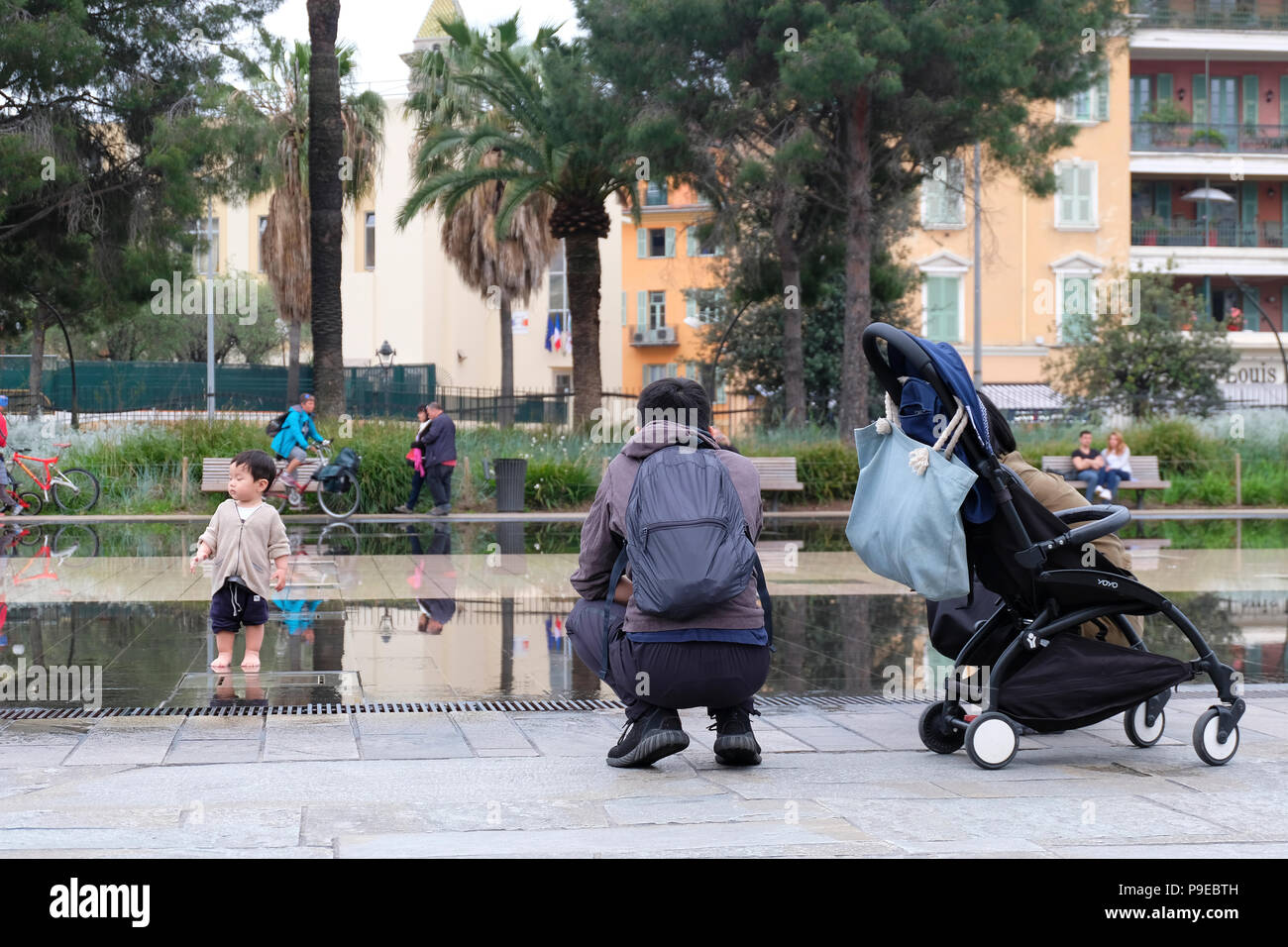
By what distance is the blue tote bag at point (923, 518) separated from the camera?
566cm

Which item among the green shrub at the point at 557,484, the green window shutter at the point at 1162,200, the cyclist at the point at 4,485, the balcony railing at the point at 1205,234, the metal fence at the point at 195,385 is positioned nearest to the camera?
the cyclist at the point at 4,485

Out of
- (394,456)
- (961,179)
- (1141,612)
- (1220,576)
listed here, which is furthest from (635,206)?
(1141,612)

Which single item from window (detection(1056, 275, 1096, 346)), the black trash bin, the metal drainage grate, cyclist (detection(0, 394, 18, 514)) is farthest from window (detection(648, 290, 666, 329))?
the metal drainage grate

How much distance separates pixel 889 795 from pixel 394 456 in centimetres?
1697

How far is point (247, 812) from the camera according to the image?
4879 millimetres

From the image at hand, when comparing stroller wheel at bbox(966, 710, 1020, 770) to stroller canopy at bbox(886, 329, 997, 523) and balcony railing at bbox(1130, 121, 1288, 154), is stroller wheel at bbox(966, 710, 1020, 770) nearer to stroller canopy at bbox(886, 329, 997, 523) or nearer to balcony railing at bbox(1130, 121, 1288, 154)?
stroller canopy at bbox(886, 329, 997, 523)

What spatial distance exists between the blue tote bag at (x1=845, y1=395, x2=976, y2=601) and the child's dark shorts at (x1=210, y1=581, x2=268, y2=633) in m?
3.74

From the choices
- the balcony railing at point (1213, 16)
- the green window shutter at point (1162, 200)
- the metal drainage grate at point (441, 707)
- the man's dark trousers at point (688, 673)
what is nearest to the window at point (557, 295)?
the green window shutter at point (1162, 200)

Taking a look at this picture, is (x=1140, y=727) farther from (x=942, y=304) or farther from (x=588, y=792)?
(x=942, y=304)

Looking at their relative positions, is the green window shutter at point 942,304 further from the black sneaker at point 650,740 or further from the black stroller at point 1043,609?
the black sneaker at point 650,740

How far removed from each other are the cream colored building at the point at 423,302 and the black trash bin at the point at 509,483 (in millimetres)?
28404

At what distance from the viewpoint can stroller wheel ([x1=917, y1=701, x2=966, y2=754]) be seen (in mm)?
6152

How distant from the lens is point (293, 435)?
66.5 feet

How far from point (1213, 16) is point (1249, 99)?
3.23m
